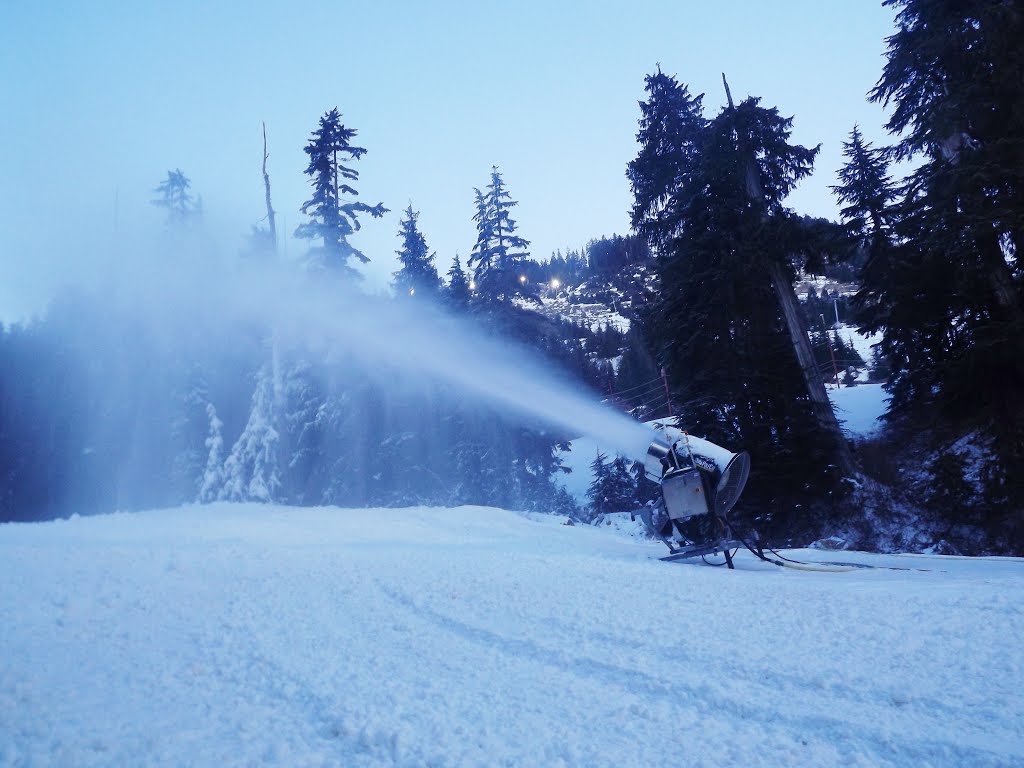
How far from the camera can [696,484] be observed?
7.20m

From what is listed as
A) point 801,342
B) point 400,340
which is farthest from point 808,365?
point 400,340

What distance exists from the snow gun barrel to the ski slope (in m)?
1.40

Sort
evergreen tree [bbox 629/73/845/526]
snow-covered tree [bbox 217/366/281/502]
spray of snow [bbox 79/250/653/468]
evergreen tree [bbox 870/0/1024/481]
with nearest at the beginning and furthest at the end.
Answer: evergreen tree [bbox 870/0/1024/481] → evergreen tree [bbox 629/73/845/526] → snow-covered tree [bbox 217/366/281/502] → spray of snow [bbox 79/250/653/468]

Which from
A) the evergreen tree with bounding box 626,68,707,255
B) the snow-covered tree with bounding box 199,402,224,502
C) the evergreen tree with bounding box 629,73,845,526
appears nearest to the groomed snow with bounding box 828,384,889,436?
the evergreen tree with bounding box 629,73,845,526

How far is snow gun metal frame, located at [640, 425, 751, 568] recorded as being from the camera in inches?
281

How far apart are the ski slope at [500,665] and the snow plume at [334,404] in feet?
61.3

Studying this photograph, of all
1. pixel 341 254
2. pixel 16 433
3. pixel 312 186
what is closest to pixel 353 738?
pixel 341 254

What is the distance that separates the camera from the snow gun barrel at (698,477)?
7.20 m

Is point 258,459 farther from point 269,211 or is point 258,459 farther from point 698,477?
point 698,477

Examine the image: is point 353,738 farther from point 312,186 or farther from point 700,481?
point 312,186

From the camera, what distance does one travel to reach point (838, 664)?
2.98 meters

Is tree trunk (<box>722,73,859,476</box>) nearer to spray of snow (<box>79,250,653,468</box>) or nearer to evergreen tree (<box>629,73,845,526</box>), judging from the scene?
evergreen tree (<box>629,73,845,526</box>)

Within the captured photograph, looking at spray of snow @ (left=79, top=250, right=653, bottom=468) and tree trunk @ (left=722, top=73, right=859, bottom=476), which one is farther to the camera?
spray of snow @ (left=79, top=250, right=653, bottom=468)

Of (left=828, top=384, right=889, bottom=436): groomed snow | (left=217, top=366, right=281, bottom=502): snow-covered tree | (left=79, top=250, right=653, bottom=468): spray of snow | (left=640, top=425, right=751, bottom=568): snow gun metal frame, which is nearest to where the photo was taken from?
(left=640, top=425, right=751, bottom=568): snow gun metal frame
